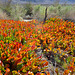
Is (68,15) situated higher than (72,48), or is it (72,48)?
→ (68,15)

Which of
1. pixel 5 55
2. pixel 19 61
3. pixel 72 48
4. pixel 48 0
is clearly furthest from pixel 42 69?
A: pixel 48 0

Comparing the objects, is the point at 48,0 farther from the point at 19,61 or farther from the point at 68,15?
the point at 19,61

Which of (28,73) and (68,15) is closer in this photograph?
(28,73)

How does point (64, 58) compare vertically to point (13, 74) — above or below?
below

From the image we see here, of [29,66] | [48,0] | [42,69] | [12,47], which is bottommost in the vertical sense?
[42,69]

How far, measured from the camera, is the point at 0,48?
2604 millimetres

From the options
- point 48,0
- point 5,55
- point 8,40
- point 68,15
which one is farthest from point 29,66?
point 48,0

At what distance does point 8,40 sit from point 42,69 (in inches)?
53.3

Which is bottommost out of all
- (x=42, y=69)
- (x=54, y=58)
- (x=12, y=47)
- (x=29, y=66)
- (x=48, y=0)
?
(x=54, y=58)

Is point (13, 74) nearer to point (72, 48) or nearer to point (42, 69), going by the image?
point (42, 69)

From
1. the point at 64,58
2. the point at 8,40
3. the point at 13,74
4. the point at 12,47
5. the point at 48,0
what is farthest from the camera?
the point at 48,0

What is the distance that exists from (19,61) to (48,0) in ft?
145

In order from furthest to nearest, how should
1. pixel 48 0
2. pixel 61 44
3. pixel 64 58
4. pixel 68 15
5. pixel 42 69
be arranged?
pixel 48 0, pixel 68 15, pixel 61 44, pixel 64 58, pixel 42 69

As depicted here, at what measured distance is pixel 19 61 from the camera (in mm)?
2385
